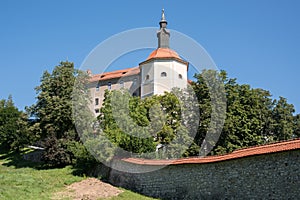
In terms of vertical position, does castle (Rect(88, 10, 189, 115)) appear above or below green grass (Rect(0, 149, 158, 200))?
above

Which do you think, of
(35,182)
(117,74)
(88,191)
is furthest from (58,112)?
(117,74)

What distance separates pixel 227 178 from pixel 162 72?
86.5 ft

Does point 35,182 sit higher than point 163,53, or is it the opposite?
point 163,53

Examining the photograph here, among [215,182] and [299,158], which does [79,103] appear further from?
[299,158]

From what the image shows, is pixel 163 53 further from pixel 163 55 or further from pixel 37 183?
pixel 37 183

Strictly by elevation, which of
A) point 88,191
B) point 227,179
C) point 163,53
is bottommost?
point 88,191

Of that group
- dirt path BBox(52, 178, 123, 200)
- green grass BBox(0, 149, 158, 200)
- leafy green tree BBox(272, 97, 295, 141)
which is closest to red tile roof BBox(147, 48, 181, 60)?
leafy green tree BBox(272, 97, 295, 141)

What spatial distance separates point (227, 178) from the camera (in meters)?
18.9

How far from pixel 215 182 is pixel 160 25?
112 feet

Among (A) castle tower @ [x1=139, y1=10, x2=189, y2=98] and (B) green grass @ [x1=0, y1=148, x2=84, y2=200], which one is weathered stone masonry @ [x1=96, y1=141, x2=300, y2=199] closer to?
(B) green grass @ [x1=0, y1=148, x2=84, y2=200]

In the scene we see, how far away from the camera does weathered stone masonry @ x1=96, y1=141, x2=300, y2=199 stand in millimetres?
16562

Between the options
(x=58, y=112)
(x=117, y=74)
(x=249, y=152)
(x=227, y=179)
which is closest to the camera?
(x=249, y=152)

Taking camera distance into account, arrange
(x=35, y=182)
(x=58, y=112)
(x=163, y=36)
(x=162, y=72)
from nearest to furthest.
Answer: (x=35, y=182) → (x=58, y=112) → (x=162, y=72) → (x=163, y=36)

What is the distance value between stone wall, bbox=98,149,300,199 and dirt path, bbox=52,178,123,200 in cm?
107
